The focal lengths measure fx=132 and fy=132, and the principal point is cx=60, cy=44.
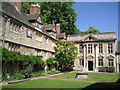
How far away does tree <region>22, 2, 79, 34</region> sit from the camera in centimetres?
3994

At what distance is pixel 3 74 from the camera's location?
13.4 m

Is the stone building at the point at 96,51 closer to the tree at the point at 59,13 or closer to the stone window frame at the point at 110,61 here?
the stone window frame at the point at 110,61

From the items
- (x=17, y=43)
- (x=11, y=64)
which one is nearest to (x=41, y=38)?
(x=17, y=43)

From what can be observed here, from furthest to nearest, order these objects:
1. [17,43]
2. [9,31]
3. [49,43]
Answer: [49,43], [17,43], [9,31]

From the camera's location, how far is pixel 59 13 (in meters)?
41.1

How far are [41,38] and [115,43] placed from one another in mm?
18178

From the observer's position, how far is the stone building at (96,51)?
31219 mm

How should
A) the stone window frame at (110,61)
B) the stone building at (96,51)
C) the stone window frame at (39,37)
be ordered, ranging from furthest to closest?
1. the stone building at (96,51)
2. the stone window frame at (110,61)
3. the stone window frame at (39,37)

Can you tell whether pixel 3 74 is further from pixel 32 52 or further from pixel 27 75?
pixel 32 52

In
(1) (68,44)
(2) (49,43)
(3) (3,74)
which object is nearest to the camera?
(3) (3,74)

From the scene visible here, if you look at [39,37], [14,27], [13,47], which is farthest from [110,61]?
[14,27]

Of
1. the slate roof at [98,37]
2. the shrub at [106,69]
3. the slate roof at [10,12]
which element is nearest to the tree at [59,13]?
the slate roof at [98,37]

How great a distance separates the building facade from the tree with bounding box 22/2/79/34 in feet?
20.0

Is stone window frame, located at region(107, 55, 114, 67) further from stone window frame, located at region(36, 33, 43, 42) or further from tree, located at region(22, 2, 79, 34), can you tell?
stone window frame, located at region(36, 33, 43, 42)
